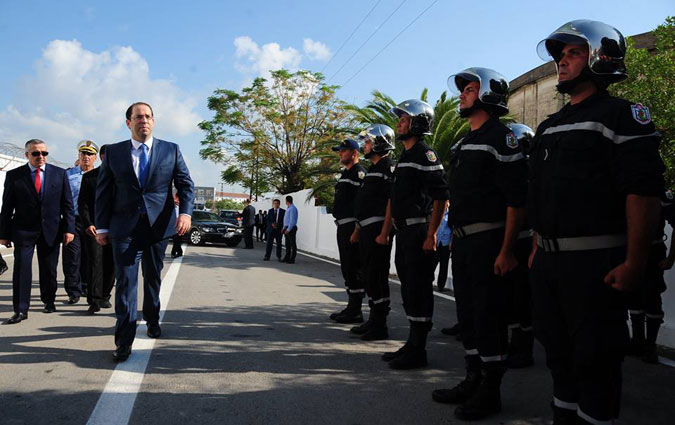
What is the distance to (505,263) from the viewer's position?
3.42 m

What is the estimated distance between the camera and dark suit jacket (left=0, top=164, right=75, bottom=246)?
620cm

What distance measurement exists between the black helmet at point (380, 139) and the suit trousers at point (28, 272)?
376 cm

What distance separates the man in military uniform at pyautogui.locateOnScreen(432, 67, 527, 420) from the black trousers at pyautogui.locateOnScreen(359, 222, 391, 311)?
76.3 inches

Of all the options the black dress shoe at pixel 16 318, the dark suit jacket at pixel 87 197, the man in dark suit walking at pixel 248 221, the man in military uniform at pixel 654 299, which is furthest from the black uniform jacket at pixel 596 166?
the man in dark suit walking at pixel 248 221

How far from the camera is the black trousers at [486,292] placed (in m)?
3.55

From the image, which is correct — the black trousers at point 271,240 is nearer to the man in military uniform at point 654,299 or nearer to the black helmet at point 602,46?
the man in military uniform at point 654,299

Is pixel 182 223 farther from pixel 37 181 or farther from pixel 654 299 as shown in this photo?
pixel 654 299

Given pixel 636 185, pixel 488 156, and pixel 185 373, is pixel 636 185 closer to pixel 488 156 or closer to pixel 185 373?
pixel 488 156

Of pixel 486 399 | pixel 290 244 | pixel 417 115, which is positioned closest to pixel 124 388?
pixel 486 399

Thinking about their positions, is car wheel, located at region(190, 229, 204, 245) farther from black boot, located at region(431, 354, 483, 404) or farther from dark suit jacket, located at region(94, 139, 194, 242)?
black boot, located at region(431, 354, 483, 404)

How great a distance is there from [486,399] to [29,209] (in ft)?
17.4

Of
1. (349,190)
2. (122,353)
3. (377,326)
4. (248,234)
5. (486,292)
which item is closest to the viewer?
(486,292)

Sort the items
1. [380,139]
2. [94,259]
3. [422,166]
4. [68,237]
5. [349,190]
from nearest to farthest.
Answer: [422,166], [380,139], [68,237], [349,190], [94,259]

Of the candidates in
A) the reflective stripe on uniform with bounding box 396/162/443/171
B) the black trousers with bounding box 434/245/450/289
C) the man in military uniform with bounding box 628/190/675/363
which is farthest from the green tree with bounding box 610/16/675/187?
the reflective stripe on uniform with bounding box 396/162/443/171
